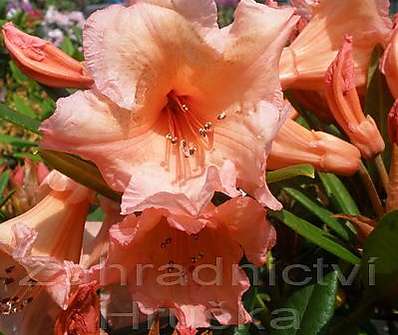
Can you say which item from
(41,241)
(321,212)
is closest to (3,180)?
(41,241)

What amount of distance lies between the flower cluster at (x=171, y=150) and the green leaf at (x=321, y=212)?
152 mm

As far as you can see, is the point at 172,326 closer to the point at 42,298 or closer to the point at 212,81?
the point at 42,298

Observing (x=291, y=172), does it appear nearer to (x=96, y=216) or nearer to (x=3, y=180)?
(x=96, y=216)

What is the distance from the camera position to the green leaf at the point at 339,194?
110 centimetres

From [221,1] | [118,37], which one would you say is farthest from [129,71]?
[221,1]

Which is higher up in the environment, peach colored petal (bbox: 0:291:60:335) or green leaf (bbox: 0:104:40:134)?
green leaf (bbox: 0:104:40:134)

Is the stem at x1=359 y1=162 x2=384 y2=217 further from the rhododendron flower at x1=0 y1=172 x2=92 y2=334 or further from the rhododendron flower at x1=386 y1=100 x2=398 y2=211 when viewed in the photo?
the rhododendron flower at x1=0 y1=172 x2=92 y2=334

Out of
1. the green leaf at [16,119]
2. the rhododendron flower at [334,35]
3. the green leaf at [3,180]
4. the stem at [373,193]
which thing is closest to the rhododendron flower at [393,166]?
the stem at [373,193]

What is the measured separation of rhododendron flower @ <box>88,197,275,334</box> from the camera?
2.72 ft

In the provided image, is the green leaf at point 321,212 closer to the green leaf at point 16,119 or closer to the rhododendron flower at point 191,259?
the rhododendron flower at point 191,259

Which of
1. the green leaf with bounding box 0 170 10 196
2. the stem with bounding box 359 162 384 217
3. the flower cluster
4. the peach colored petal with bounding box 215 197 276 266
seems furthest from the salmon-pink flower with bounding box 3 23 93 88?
the green leaf with bounding box 0 170 10 196

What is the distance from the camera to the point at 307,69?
1000 millimetres

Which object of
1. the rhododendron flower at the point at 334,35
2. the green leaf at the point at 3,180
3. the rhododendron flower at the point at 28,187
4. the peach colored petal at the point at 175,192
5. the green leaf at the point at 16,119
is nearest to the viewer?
the peach colored petal at the point at 175,192

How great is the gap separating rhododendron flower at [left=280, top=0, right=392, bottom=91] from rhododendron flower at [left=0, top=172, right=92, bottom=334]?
32 cm
